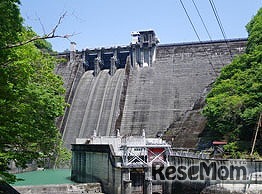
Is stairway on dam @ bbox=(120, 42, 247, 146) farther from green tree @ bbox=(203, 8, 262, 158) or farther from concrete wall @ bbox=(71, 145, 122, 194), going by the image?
concrete wall @ bbox=(71, 145, 122, 194)

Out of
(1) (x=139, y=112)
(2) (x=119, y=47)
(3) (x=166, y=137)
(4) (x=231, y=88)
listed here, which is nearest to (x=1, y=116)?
(4) (x=231, y=88)

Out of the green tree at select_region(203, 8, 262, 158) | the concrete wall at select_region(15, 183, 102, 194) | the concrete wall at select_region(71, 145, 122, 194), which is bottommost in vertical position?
the concrete wall at select_region(15, 183, 102, 194)

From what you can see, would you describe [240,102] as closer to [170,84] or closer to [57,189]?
[57,189]

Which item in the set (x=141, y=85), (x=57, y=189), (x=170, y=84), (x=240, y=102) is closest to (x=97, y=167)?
(x=57, y=189)

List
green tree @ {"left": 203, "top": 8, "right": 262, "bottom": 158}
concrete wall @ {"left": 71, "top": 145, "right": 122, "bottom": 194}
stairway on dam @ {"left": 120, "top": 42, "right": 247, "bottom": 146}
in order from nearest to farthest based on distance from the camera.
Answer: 1. concrete wall @ {"left": 71, "top": 145, "right": 122, "bottom": 194}
2. green tree @ {"left": 203, "top": 8, "right": 262, "bottom": 158}
3. stairway on dam @ {"left": 120, "top": 42, "right": 247, "bottom": 146}

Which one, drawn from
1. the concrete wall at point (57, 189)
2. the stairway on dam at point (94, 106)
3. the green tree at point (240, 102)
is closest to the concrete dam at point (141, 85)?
the stairway on dam at point (94, 106)

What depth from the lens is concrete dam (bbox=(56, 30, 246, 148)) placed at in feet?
115

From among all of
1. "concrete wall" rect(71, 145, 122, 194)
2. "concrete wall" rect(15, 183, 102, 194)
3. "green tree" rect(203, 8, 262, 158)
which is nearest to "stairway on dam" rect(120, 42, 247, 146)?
"green tree" rect(203, 8, 262, 158)

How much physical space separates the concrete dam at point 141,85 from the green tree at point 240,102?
6.59 metres

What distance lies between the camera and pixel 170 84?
122 feet

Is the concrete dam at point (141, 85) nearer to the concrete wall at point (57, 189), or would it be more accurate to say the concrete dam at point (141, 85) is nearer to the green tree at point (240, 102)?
the green tree at point (240, 102)

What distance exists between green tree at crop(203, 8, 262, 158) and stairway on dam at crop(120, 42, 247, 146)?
7.61m

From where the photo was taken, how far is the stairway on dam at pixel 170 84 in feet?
113

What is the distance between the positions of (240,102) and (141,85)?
1754 cm
